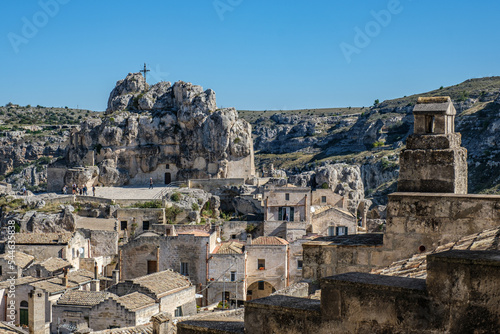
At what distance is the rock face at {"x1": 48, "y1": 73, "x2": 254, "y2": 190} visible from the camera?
203ft

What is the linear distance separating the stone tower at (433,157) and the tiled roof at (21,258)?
106 ft

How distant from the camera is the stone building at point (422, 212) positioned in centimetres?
629

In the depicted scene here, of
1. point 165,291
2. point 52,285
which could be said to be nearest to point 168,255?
point 52,285

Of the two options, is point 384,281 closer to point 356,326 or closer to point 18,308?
point 356,326

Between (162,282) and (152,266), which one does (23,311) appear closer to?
(162,282)

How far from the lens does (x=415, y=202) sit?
6512mm

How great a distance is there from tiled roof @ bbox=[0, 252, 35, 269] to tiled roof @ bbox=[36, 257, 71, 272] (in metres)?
1.33

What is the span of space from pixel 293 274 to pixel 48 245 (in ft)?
53.3

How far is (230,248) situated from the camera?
38.6 meters

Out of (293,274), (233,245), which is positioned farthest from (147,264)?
(293,274)

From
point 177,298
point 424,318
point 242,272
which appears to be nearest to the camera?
point 424,318

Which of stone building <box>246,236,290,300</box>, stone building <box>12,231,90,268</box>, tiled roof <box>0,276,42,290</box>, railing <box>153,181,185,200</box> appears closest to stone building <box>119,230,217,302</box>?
stone building <box>246,236,290,300</box>

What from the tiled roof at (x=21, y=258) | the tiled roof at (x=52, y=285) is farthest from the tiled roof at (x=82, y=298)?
the tiled roof at (x=21, y=258)

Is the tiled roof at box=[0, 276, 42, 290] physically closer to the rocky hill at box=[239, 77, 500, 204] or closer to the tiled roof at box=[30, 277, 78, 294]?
the tiled roof at box=[30, 277, 78, 294]
